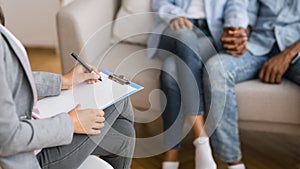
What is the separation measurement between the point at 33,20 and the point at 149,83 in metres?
1.41

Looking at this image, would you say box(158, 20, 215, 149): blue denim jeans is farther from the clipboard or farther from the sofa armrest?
the clipboard

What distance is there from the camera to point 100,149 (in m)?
1.25

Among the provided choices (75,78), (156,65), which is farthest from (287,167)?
(75,78)

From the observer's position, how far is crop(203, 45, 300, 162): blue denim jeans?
1.73 metres

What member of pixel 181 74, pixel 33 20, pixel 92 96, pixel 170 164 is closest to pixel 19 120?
pixel 92 96

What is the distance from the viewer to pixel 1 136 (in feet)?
3.11

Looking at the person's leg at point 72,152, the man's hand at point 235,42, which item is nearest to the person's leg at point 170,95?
the man's hand at point 235,42

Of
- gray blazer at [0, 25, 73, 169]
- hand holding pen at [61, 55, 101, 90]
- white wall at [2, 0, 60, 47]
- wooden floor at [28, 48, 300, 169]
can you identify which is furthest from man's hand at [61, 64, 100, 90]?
white wall at [2, 0, 60, 47]

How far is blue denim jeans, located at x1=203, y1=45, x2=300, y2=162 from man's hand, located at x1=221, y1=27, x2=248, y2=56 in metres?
0.04

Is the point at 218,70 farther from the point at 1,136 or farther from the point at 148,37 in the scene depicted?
the point at 1,136

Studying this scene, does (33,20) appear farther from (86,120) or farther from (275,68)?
(86,120)

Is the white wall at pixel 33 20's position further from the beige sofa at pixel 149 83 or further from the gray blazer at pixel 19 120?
the gray blazer at pixel 19 120

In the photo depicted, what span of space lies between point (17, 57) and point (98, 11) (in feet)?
3.31

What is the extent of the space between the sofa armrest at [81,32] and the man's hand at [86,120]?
2.22ft
